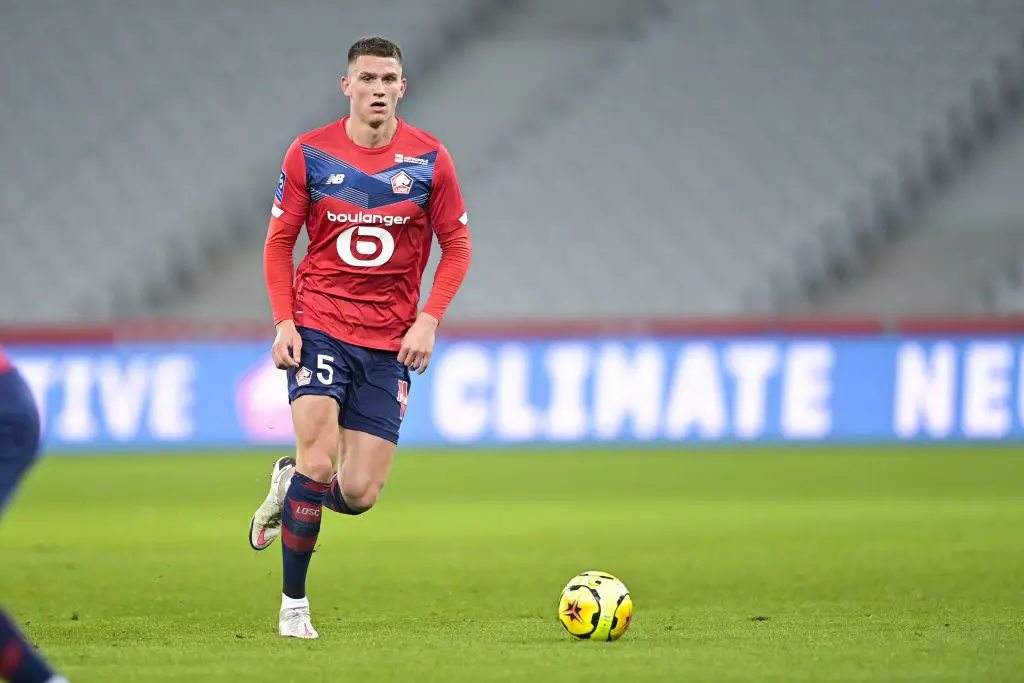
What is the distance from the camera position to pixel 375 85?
21.5 feet

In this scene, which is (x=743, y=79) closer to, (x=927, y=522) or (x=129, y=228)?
(x=129, y=228)

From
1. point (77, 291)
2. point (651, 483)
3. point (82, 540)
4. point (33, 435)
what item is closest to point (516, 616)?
point (33, 435)

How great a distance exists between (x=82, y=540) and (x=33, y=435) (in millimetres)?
6068

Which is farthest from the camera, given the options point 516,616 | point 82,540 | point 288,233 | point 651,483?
point 651,483

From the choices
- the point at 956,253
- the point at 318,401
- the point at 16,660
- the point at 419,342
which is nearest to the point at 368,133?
the point at 419,342

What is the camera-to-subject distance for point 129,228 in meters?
21.3

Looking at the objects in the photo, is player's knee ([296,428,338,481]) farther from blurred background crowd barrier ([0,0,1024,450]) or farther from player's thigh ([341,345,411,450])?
blurred background crowd barrier ([0,0,1024,450])

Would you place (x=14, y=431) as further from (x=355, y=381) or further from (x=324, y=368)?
(x=355, y=381)

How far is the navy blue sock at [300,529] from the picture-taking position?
637cm

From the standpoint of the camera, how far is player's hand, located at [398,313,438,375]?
6625mm

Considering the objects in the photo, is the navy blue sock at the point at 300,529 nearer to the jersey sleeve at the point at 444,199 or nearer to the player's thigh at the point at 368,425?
the player's thigh at the point at 368,425

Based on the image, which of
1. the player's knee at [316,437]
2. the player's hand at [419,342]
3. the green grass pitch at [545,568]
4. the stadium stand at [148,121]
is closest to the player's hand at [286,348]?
the player's knee at [316,437]

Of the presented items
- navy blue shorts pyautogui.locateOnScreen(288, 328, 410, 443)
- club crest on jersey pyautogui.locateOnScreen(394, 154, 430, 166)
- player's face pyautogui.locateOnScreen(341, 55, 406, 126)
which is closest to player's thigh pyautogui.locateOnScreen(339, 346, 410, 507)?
navy blue shorts pyautogui.locateOnScreen(288, 328, 410, 443)

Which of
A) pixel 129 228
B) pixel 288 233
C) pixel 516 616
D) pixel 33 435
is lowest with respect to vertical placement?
pixel 516 616
